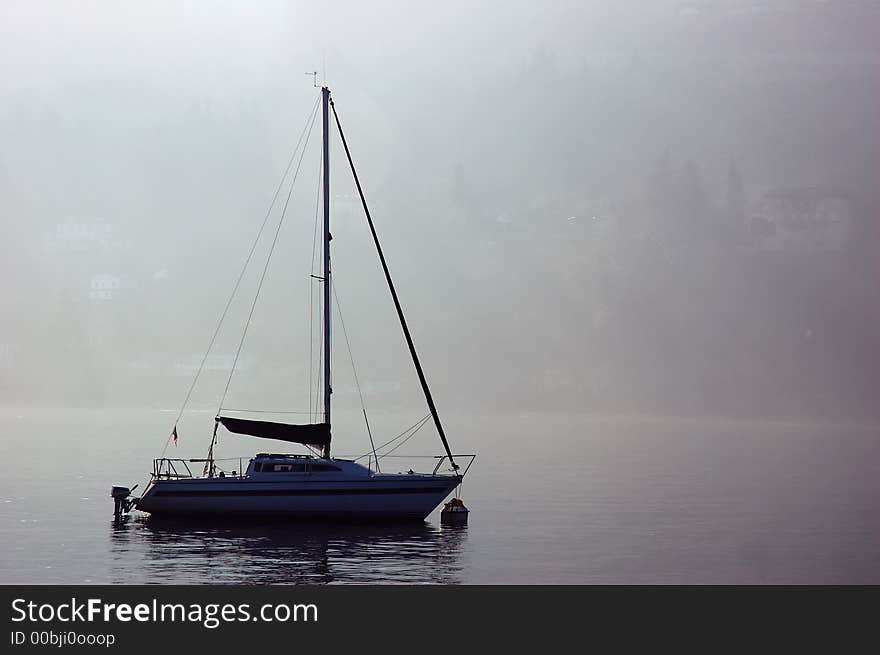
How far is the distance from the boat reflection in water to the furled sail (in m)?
4.32

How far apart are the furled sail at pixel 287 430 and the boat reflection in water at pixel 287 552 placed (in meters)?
4.32

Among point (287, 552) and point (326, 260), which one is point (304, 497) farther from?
point (326, 260)

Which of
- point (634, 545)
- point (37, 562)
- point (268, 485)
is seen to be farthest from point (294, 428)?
point (634, 545)

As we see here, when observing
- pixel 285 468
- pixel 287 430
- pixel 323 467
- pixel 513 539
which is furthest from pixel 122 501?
pixel 513 539

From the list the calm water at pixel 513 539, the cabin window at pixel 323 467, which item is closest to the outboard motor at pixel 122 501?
the calm water at pixel 513 539

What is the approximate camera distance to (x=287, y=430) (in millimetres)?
57688

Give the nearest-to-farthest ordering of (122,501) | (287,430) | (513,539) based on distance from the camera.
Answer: (287,430)
(513,539)
(122,501)

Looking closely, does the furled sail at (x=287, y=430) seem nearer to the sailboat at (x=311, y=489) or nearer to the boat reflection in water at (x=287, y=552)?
the sailboat at (x=311, y=489)

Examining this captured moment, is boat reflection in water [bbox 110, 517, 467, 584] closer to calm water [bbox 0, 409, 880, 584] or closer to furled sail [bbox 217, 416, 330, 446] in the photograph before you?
calm water [bbox 0, 409, 880, 584]

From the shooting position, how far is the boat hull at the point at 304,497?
182 ft

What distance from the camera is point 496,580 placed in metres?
45.1

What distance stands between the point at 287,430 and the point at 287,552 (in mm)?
8977
